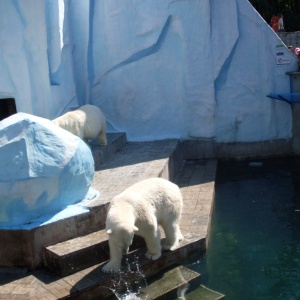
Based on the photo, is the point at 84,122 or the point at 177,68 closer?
the point at 84,122

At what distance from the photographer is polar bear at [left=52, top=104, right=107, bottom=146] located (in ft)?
22.1

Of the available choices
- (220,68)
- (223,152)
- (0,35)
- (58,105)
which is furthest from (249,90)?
(0,35)

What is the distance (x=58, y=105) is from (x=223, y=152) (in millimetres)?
3651

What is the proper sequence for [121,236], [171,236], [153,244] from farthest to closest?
[171,236] → [153,244] → [121,236]

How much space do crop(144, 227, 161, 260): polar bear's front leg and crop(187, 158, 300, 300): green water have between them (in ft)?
1.85

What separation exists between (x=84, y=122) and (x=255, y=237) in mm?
3095

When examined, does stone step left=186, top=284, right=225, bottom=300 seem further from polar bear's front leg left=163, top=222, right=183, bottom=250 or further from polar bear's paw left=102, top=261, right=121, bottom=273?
polar bear's paw left=102, top=261, right=121, bottom=273

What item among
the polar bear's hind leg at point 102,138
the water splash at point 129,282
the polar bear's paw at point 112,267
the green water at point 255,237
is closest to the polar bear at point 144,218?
the polar bear's paw at point 112,267

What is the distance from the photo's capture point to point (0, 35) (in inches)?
301

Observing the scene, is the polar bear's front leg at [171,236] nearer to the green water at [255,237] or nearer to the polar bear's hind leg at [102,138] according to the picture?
the green water at [255,237]

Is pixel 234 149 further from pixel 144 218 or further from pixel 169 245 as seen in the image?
pixel 144 218

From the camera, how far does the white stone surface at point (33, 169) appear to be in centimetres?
436

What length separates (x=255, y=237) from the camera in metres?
5.63

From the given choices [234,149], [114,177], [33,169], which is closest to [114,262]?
[33,169]
